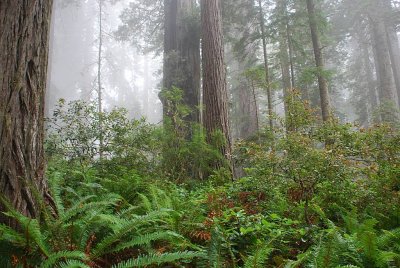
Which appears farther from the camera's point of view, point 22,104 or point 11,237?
point 22,104

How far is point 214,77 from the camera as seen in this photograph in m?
8.15

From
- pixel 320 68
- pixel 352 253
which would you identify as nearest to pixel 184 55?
pixel 320 68

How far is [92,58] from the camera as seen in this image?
180 feet

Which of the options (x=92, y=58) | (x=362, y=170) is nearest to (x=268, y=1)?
(x=362, y=170)

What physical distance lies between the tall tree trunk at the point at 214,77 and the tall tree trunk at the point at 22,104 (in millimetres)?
4456

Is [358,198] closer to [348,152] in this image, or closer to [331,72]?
[348,152]

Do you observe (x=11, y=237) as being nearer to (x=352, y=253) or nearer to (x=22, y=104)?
(x=22, y=104)

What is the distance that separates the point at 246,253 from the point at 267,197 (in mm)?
1710

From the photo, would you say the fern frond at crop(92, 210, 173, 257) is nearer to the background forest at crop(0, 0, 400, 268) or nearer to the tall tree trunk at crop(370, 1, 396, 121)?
the background forest at crop(0, 0, 400, 268)

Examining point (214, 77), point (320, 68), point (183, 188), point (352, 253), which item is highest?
point (320, 68)

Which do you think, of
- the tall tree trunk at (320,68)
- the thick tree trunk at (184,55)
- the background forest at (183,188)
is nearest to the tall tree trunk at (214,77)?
the background forest at (183,188)

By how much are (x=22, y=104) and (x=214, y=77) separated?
18.8ft

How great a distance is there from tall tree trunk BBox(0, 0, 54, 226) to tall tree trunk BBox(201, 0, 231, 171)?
4.46m

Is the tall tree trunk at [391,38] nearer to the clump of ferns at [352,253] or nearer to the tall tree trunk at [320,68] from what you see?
the tall tree trunk at [320,68]
